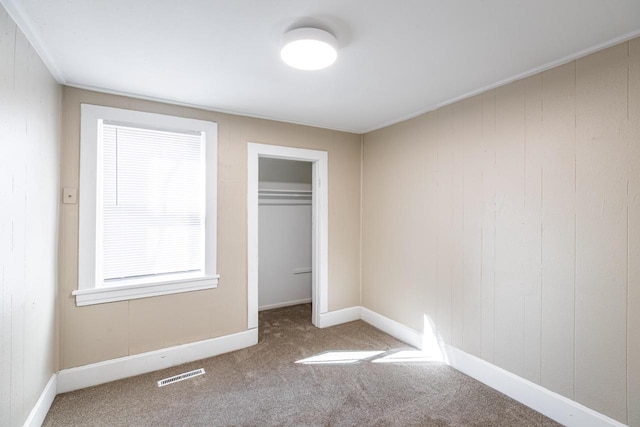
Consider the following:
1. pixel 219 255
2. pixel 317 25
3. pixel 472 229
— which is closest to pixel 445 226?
pixel 472 229

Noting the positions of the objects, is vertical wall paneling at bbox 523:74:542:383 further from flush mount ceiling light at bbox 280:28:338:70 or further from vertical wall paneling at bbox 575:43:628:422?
flush mount ceiling light at bbox 280:28:338:70

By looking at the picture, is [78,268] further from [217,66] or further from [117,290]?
[217,66]

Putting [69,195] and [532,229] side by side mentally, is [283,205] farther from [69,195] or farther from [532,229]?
[532,229]

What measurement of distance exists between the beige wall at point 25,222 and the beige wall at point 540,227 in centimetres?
298

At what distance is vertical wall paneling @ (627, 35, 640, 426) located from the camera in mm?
A: 1680

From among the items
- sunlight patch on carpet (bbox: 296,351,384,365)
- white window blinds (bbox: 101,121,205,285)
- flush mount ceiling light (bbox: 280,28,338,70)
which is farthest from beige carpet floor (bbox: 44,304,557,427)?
flush mount ceiling light (bbox: 280,28,338,70)

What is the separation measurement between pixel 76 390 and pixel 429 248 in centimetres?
318

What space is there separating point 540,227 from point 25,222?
323cm

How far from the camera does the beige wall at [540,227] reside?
1.74 meters

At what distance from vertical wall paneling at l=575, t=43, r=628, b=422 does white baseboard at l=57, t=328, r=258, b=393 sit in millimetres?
2692

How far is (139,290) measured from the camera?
8.49 ft

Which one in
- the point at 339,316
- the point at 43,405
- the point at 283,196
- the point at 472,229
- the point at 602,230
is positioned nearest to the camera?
the point at 602,230

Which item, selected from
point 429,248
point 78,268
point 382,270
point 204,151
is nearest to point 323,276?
point 382,270

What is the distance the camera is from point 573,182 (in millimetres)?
1936
